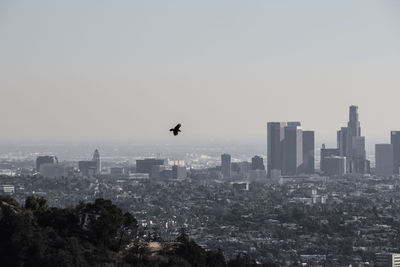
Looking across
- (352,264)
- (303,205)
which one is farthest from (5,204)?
(303,205)

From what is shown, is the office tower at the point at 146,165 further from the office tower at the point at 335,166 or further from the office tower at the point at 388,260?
the office tower at the point at 388,260

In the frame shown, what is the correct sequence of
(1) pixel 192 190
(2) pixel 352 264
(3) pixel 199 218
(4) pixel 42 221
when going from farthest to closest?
(1) pixel 192 190
(3) pixel 199 218
(2) pixel 352 264
(4) pixel 42 221

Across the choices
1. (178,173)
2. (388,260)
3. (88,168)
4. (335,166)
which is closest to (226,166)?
(335,166)

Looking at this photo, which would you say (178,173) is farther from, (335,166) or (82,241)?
(82,241)

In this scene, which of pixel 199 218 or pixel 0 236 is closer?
pixel 0 236

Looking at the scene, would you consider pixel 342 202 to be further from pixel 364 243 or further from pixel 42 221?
pixel 42 221

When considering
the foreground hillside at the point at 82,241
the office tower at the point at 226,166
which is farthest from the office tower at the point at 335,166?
the foreground hillside at the point at 82,241
